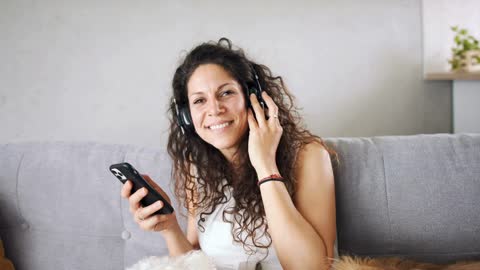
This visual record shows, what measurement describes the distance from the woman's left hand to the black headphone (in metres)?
0.02

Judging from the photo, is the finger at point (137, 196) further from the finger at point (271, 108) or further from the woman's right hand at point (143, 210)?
the finger at point (271, 108)

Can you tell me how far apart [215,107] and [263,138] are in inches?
5.9

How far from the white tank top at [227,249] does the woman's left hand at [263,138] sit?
0.20 metres

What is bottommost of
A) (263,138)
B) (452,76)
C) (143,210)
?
(143,210)

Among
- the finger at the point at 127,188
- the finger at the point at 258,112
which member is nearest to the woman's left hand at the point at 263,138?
the finger at the point at 258,112

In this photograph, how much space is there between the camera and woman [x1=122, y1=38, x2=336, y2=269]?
1.01 meters

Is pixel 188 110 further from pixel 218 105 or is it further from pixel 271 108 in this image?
pixel 271 108

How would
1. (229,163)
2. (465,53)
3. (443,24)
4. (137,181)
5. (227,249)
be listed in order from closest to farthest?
(137,181)
(227,249)
(229,163)
(465,53)
(443,24)

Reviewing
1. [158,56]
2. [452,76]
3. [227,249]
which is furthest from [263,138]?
[452,76]

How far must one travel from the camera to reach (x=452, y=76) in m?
1.76

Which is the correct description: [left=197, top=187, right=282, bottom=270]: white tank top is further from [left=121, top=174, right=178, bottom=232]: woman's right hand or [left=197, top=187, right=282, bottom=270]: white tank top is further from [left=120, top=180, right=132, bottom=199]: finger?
[left=120, top=180, right=132, bottom=199]: finger

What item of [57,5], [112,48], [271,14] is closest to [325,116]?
[271,14]

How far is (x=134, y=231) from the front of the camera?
1.32 m

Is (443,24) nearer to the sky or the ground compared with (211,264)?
nearer to the sky
